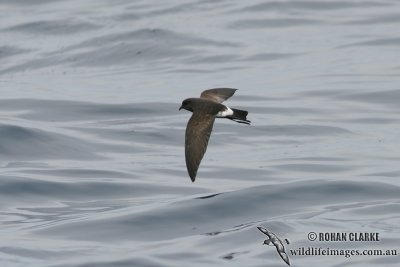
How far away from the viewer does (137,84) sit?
659 inches

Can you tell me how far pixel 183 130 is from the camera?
13992 millimetres

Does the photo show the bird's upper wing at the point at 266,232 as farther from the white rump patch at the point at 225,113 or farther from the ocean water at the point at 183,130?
the white rump patch at the point at 225,113

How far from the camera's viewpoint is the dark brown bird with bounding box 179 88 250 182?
9375 millimetres

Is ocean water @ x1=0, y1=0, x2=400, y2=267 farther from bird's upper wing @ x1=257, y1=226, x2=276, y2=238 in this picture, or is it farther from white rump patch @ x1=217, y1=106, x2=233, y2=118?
white rump patch @ x1=217, y1=106, x2=233, y2=118

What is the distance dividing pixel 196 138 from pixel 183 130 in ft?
14.4

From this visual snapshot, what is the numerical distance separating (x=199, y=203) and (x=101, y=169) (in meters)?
1.71

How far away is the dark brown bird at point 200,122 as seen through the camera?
30.8 feet

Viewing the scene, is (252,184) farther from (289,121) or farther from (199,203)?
(289,121)

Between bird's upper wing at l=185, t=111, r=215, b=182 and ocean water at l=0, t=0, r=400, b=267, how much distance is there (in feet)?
2.23

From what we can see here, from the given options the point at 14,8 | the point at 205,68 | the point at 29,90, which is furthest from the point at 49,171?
the point at 14,8

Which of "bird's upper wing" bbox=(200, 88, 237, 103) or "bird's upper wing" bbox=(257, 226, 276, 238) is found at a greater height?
"bird's upper wing" bbox=(200, 88, 237, 103)

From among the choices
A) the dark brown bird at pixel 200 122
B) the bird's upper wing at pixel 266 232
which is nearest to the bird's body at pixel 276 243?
the bird's upper wing at pixel 266 232

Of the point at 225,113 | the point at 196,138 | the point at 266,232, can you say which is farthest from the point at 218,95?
the point at 266,232

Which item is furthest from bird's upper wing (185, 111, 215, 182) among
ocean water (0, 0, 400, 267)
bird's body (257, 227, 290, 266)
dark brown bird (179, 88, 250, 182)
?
bird's body (257, 227, 290, 266)
